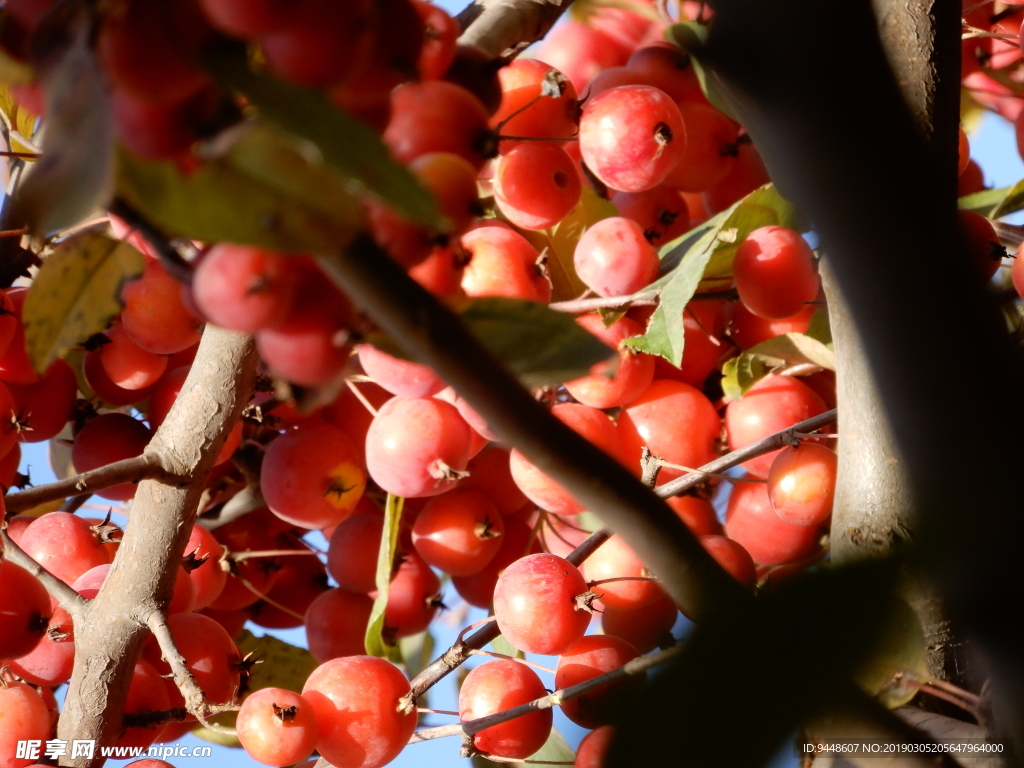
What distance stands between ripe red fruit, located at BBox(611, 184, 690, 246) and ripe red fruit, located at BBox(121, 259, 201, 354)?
317 mm

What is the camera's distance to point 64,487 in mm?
441

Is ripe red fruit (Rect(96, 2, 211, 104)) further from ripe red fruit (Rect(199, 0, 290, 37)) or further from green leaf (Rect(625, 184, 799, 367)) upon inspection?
green leaf (Rect(625, 184, 799, 367))

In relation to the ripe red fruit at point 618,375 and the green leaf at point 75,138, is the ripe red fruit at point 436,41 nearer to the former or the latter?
the green leaf at point 75,138

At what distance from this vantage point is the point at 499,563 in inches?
26.3

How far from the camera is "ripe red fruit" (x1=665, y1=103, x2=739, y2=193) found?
670 mm

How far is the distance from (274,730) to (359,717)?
0.15 feet

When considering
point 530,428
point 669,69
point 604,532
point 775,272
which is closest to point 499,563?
point 604,532

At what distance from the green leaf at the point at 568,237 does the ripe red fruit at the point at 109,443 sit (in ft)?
0.99

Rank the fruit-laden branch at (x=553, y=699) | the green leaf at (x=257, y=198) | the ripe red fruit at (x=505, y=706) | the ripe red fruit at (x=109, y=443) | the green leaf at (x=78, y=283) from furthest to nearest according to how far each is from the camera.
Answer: the ripe red fruit at (x=109, y=443), the ripe red fruit at (x=505, y=706), the fruit-laden branch at (x=553, y=699), the green leaf at (x=78, y=283), the green leaf at (x=257, y=198)

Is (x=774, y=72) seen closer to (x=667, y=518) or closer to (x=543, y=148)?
(x=667, y=518)

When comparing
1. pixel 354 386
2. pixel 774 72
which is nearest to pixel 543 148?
pixel 354 386

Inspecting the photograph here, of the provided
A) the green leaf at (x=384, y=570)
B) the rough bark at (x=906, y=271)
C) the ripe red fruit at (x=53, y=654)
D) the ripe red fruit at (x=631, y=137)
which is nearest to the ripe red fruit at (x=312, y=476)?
the green leaf at (x=384, y=570)

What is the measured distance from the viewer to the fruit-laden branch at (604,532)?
1.63ft

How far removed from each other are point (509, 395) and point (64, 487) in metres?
0.34
